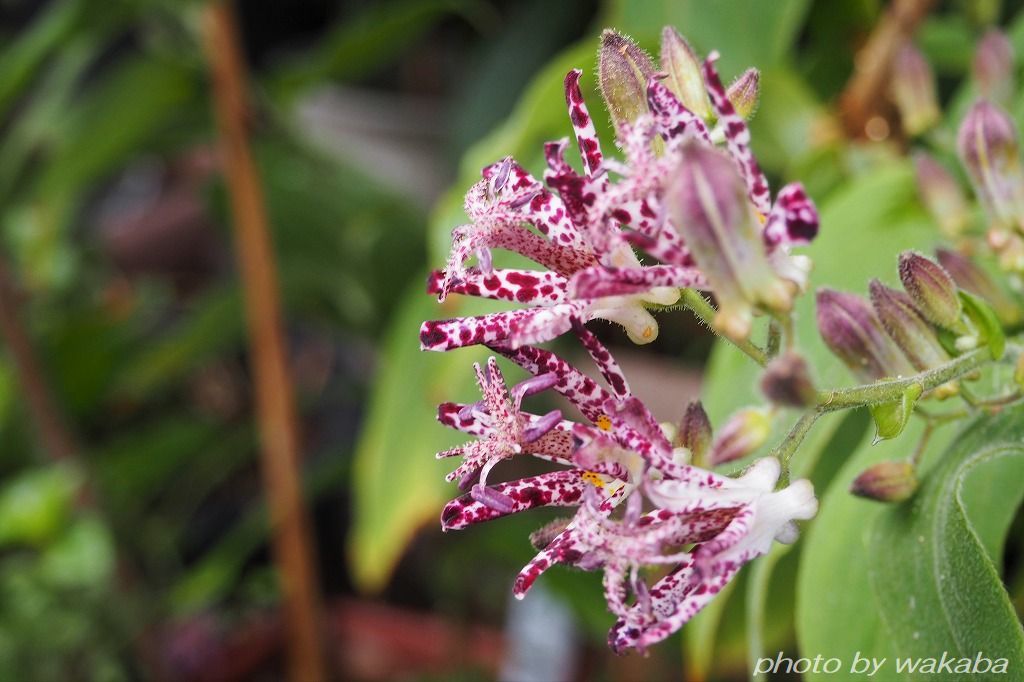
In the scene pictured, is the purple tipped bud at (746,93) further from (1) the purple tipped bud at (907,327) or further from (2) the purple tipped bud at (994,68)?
(2) the purple tipped bud at (994,68)

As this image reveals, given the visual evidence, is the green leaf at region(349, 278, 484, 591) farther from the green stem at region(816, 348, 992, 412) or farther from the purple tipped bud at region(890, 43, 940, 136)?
the green stem at region(816, 348, 992, 412)

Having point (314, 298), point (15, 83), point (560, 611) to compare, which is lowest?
point (560, 611)

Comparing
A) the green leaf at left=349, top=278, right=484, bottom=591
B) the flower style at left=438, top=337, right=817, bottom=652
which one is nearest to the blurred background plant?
the green leaf at left=349, top=278, right=484, bottom=591

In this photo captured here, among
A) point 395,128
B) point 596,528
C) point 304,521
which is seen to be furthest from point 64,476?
point 596,528

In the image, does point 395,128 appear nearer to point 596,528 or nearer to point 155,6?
point 155,6

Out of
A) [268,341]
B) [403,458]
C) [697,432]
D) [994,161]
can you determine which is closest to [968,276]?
[994,161]

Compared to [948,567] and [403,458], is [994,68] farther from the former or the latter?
[403,458]
